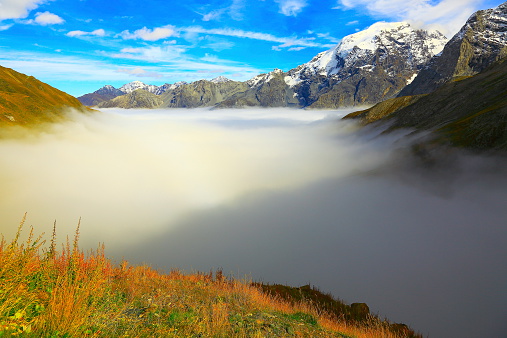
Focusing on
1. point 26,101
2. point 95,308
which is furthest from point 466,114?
point 26,101

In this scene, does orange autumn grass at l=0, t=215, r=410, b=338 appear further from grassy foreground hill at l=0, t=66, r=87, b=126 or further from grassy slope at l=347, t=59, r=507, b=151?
grassy foreground hill at l=0, t=66, r=87, b=126

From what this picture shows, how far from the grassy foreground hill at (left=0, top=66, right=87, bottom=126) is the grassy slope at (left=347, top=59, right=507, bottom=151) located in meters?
193

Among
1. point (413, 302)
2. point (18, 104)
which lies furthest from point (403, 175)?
point (18, 104)

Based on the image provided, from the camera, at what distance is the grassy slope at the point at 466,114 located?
64500mm

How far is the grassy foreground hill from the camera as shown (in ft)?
456

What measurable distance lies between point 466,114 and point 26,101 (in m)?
217

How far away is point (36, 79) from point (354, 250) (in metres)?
240

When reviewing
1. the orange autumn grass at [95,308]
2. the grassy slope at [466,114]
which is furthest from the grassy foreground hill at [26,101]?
the grassy slope at [466,114]

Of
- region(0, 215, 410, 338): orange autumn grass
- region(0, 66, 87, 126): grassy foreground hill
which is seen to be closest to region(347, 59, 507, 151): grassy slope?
region(0, 215, 410, 338): orange autumn grass

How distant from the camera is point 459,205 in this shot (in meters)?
61.0

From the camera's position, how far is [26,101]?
15350 centimetres

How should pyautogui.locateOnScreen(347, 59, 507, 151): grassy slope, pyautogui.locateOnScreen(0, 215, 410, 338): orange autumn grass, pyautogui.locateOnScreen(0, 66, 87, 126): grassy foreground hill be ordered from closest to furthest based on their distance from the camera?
pyautogui.locateOnScreen(0, 215, 410, 338): orange autumn grass → pyautogui.locateOnScreen(347, 59, 507, 151): grassy slope → pyautogui.locateOnScreen(0, 66, 87, 126): grassy foreground hill

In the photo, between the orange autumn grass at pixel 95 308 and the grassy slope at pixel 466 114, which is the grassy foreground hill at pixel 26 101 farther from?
the grassy slope at pixel 466 114

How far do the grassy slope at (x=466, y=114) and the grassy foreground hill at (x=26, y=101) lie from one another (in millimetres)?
192915
